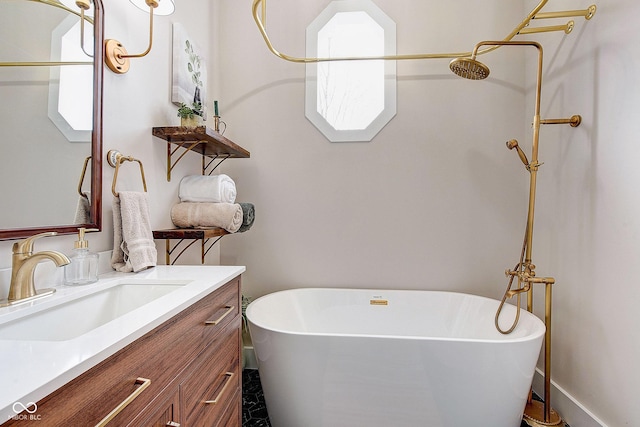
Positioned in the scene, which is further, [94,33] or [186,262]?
[186,262]

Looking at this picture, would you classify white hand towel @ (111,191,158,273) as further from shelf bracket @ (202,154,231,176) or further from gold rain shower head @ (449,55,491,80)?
gold rain shower head @ (449,55,491,80)

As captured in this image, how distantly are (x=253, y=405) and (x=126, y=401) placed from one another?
1389 millimetres

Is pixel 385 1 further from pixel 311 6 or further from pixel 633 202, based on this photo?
pixel 633 202

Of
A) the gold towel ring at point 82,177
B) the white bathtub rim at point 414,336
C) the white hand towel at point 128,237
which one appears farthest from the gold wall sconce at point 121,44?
the white bathtub rim at point 414,336

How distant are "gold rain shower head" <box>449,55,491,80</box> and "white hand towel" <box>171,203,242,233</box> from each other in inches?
51.8

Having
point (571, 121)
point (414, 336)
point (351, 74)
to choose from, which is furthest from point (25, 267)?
point (571, 121)

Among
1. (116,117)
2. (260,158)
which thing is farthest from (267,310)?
Result: (116,117)

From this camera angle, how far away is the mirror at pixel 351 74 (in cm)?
217

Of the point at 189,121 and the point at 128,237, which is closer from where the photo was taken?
the point at 128,237

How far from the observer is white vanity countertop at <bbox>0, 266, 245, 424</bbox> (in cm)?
41

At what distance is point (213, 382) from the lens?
102 centimetres

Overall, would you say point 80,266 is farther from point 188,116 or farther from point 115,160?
point 188,116

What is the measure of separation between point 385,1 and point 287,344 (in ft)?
7.58

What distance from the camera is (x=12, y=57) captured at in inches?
33.4
